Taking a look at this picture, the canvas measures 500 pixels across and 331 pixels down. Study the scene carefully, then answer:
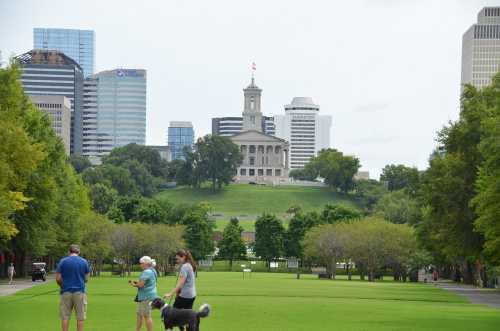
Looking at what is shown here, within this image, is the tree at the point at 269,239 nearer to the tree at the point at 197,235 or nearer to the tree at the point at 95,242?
the tree at the point at 197,235

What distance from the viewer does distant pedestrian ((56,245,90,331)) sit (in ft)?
90.0

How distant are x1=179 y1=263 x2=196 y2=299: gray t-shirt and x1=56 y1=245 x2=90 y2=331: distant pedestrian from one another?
96.1 inches

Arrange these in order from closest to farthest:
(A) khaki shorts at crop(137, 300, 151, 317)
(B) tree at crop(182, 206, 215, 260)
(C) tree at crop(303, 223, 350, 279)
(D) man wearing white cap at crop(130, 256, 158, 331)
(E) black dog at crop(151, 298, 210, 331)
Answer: (E) black dog at crop(151, 298, 210, 331), (D) man wearing white cap at crop(130, 256, 158, 331), (A) khaki shorts at crop(137, 300, 151, 317), (C) tree at crop(303, 223, 350, 279), (B) tree at crop(182, 206, 215, 260)

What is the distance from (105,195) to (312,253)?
78179 millimetres

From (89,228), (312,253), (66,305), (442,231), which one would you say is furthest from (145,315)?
(312,253)

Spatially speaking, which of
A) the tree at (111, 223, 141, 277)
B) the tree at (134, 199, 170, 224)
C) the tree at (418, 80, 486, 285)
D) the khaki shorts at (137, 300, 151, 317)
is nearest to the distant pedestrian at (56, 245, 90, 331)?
the khaki shorts at (137, 300, 151, 317)

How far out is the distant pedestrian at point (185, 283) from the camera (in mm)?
26406

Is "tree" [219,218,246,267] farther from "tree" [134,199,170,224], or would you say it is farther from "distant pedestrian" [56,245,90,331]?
"distant pedestrian" [56,245,90,331]

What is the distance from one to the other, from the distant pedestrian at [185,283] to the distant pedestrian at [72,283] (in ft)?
7.64

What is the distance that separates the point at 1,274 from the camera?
85062 millimetres

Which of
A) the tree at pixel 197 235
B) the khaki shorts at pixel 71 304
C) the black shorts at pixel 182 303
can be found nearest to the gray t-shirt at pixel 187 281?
the black shorts at pixel 182 303

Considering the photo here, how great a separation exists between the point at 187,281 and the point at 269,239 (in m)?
134

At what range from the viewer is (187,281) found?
87.1 feet

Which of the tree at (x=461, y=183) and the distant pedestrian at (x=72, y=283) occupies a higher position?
the tree at (x=461, y=183)
